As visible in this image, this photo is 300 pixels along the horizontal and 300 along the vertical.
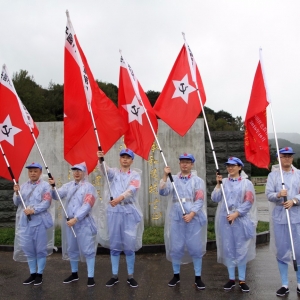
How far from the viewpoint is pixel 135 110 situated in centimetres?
632

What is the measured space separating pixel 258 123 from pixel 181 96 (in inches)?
47.7

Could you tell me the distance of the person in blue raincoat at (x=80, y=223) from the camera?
563cm

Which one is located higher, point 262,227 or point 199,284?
point 262,227

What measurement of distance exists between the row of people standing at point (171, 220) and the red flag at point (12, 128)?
70 cm

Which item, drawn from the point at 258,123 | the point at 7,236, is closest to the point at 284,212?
the point at 258,123

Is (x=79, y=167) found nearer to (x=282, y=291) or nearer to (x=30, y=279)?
(x=30, y=279)

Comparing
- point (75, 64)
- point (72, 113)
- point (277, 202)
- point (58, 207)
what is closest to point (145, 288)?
point (277, 202)

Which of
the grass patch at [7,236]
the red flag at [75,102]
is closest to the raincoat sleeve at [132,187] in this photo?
the red flag at [75,102]

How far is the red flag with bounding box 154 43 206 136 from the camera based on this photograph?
602 cm

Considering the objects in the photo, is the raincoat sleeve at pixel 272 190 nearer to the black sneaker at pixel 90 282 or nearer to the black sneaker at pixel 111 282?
the black sneaker at pixel 111 282

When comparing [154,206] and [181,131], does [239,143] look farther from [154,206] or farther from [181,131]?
[181,131]

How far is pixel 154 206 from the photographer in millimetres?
9344

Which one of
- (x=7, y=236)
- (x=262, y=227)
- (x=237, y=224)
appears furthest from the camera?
(x=262, y=227)

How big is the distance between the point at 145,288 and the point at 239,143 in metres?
4.91
